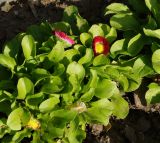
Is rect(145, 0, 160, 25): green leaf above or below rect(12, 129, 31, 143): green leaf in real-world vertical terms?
above

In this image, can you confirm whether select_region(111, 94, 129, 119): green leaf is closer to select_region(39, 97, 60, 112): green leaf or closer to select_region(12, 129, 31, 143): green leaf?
select_region(39, 97, 60, 112): green leaf

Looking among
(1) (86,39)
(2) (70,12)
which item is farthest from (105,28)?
(2) (70,12)

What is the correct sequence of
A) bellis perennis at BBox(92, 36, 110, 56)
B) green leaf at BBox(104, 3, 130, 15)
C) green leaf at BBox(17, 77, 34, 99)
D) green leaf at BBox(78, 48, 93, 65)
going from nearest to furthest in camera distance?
green leaf at BBox(17, 77, 34, 99) < green leaf at BBox(78, 48, 93, 65) < bellis perennis at BBox(92, 36, 110, 56) < green leaf at BBox(104, 3, 130, 15)

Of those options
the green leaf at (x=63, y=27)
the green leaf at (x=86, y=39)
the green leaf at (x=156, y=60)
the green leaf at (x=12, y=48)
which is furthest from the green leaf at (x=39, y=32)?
the green leaf at (x=156, y=60)

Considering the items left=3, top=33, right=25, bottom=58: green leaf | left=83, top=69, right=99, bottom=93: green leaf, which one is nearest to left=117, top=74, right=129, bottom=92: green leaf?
left=83, top=69, right=99, bottom=93: green leaf

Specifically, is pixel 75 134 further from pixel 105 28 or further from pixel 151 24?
pixel 151 24

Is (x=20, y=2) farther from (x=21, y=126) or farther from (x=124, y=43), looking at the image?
(x=21, y=126)
